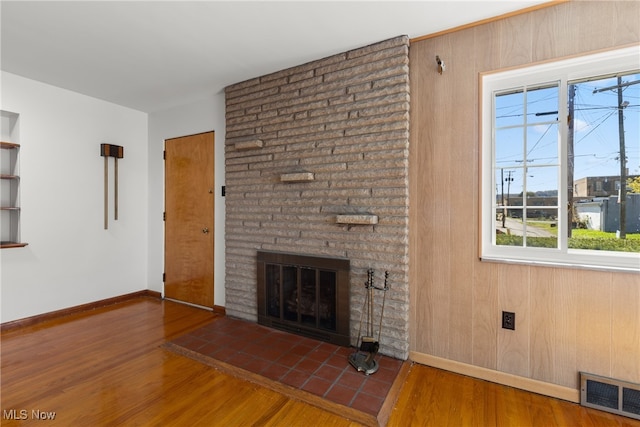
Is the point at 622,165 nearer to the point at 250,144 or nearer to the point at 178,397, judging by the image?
the point at 250,144

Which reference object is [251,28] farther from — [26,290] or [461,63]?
[26,290]

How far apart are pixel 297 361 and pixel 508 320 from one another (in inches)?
60.2

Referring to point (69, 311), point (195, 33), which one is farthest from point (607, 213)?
point (69, 311)

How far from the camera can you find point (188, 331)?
111 inches

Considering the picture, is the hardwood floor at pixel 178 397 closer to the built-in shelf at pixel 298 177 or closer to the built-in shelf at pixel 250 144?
the built-in shelf at pixel 298 177

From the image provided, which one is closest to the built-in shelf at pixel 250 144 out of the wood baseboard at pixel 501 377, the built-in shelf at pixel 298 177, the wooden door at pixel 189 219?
the built-in shelf at pixel 298 177

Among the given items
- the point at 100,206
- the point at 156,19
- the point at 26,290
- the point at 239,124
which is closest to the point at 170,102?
the point at 239,124

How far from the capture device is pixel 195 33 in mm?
2184

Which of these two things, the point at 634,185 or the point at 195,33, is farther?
the point at 195,33

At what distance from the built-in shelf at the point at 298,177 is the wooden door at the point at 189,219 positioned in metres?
1.21

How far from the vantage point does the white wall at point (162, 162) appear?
3.35 metres

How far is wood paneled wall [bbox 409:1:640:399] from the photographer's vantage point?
1.75 m

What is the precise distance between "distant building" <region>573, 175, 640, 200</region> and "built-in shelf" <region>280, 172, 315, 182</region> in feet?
6.11

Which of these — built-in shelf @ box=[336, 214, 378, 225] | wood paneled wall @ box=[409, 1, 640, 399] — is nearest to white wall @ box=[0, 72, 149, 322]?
built-in shelf @ box=[336, 214, 378, 225]
